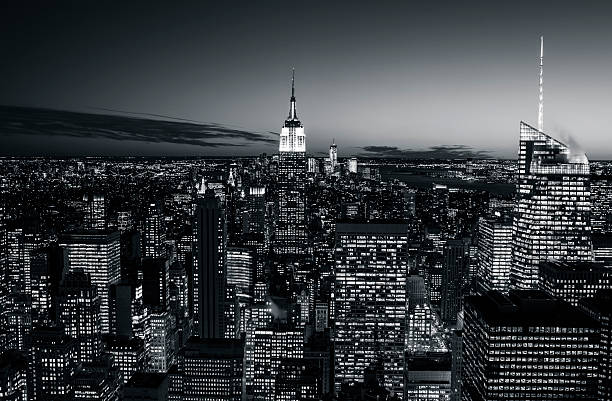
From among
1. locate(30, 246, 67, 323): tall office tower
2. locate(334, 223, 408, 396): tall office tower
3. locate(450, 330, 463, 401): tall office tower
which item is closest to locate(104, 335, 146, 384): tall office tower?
locate(30, 246, 67, 323): tall office tower

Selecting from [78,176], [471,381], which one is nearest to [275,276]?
[78,176]

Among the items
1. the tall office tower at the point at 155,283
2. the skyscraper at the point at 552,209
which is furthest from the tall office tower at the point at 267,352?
the skyscraper at the point at 552,209

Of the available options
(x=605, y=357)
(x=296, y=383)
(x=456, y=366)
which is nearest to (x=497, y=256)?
(x=456, y=366)

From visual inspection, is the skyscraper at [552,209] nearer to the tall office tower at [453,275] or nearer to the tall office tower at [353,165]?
the tall office tower at [453,275]

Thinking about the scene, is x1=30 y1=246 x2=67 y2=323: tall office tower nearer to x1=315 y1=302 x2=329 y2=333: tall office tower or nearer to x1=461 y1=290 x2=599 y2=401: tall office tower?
x1=315 y1=302 x2=329 y2=333: tall office tower

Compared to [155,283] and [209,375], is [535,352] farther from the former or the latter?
[155,283]
